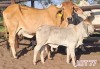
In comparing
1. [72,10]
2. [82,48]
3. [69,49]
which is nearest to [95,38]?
[82,48]

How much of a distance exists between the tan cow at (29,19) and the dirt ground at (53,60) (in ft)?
1.39

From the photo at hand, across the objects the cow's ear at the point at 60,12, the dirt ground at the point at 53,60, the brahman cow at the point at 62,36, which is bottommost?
the dirt ground at the point at 53,60

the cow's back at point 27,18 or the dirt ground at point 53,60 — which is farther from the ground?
the cow's back at point 27,18

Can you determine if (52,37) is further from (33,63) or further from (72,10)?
(72,10)

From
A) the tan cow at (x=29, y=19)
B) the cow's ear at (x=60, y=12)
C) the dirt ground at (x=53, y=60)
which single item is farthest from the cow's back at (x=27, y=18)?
the dirt ground at (x=53, y=60)

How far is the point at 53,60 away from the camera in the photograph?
8109mm

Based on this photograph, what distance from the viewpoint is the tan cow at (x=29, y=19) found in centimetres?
841

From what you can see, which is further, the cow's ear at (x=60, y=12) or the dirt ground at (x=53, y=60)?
the cow's ear at (x=60, y=12)

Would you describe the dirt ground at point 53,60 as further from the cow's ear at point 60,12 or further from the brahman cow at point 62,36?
the cow's ear at point 60,12

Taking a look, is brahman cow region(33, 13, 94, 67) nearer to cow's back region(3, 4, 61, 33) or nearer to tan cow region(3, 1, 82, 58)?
tan cow region(3, 1, 82, 58)

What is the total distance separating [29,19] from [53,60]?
4.69 ft

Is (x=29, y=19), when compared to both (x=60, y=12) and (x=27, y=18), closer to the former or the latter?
(x=27, y=18)

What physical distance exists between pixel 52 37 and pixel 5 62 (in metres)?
1.47

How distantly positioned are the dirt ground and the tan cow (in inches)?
16.7
